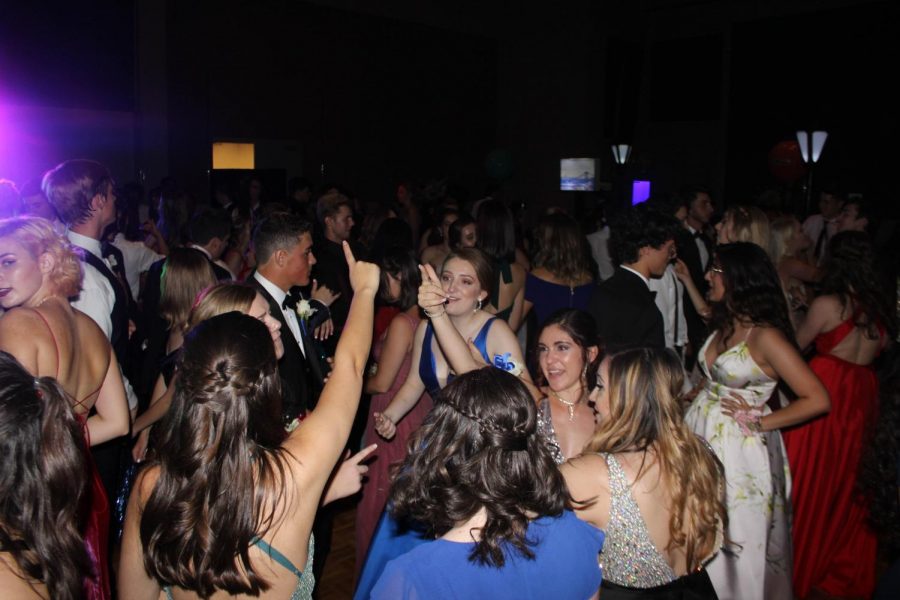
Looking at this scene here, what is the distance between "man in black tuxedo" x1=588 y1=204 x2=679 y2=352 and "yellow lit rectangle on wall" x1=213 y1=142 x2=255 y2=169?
318 inches

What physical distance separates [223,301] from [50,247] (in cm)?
62

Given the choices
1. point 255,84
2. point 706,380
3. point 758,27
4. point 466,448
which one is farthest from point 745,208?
point 758,27

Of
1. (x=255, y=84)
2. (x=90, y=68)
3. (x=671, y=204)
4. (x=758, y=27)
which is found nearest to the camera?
(x=671, y=204)

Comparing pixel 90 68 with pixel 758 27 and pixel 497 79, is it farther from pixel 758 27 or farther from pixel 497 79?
pixel 758 27

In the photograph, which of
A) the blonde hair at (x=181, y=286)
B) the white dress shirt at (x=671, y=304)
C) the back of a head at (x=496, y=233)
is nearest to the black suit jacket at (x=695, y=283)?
the white dress shirt at (x=671, y=304)

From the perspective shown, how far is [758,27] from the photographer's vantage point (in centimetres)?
1350

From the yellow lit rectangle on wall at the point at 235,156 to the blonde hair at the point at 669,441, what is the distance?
9590 millimetres

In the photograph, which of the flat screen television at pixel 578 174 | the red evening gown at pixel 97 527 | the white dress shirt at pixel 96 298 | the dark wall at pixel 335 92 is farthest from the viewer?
the flat screen television at pixel 578 174

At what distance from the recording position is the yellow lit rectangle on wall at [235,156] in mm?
10625

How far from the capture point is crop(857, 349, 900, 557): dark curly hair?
2.37 metres

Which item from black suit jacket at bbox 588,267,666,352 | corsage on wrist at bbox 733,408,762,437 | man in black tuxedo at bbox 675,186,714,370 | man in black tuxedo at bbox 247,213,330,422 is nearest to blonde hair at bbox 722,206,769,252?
man in black tuxedo at bbox 675,186,714,370

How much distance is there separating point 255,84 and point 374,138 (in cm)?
234

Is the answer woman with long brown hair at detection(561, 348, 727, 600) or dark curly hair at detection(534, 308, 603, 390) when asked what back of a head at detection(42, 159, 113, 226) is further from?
woman with long brown hair at detection(561, 348, 727, 600)

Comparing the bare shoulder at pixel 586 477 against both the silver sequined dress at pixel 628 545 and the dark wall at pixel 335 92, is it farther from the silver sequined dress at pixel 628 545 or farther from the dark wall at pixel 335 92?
the dark wall at pixel 335 92
